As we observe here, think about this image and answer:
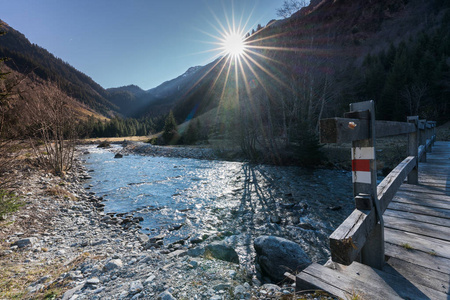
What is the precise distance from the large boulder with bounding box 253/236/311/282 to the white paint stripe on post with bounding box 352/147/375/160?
2.73 meters

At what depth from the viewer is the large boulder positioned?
3.74m

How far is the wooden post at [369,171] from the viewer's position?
6.31 feet

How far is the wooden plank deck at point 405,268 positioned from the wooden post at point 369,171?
8.1 inches

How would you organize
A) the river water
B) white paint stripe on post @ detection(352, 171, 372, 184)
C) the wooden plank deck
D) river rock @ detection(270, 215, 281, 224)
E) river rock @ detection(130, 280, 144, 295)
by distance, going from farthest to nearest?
river rock @ detection(270, 215, 281, 224) < the river water < river rock @ detection(130, 280, 144, 295) < white paint stripe on post @ detection(352, 171, 372, 184) < the wooden plank deck

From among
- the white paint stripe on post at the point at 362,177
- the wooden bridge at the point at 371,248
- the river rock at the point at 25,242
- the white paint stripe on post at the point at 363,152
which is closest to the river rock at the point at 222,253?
the wooden bridge at the point at 371,248

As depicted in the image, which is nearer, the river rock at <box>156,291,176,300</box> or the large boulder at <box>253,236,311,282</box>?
the river rock at <box>156,291,176,300</box>

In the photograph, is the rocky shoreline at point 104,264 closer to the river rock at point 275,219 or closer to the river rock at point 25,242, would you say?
the river rock at point 25,242

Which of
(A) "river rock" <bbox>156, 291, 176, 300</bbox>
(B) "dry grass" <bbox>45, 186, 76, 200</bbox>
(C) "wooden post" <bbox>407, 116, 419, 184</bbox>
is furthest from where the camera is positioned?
(B) "dry grass" <bbox>45, 186, 76, 200</bbox>

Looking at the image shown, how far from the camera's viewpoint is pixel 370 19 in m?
82.4

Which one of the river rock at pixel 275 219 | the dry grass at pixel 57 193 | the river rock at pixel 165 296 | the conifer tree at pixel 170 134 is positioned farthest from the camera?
the conifer tree at pixel 170 134

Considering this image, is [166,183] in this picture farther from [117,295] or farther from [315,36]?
[315,36]

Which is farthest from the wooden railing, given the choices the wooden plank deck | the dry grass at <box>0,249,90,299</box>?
the dry grass at <box>0,249,90,299</box>

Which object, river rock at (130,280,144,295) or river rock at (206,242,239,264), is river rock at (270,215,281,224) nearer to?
river rock at (206,242,239,264)

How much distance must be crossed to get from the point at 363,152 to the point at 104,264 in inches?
183
